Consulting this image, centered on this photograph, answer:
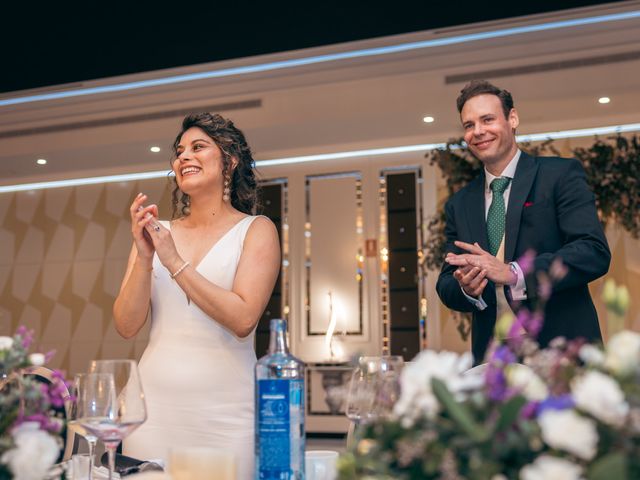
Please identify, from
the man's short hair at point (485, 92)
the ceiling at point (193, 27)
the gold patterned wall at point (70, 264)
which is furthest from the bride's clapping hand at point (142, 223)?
the gold patterned wall at point (70, 264)

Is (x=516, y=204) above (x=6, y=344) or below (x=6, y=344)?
above

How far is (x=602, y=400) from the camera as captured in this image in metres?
0.60

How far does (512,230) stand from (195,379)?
1047 millimetres

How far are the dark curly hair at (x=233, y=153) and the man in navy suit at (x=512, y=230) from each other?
680 millimetres

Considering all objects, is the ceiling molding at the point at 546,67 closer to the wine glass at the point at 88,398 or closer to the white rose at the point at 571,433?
the wine glass at the point at 88,398

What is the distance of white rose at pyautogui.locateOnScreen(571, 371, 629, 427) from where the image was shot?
1.96 feet

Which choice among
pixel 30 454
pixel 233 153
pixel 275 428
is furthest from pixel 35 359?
pixel 233 153

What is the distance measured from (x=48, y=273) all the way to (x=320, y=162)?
3.58 meters

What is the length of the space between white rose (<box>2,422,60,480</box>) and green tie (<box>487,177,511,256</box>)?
1686 millimetres

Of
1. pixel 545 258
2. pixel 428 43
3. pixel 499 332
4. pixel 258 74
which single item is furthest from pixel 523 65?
pixel 499 332

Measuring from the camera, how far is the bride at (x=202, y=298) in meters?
1.87

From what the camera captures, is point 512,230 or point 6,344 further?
point 512,230

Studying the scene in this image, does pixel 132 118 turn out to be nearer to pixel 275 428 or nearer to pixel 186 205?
pixel 186 205

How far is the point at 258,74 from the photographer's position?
20.4 ft
